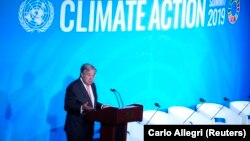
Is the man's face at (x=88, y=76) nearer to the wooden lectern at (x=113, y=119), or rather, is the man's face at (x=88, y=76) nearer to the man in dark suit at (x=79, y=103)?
the man in dark suit at (x=79, y=103)

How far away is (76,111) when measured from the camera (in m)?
5.45

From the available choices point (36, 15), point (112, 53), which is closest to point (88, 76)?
point (36, 15)

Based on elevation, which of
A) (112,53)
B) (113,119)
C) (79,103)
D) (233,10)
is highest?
(233,10)

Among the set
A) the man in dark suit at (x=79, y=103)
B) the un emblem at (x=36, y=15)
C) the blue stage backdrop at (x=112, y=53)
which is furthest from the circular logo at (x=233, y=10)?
the man in dark suit at (x=79, y=103)

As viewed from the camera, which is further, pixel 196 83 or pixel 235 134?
pixel 196 83

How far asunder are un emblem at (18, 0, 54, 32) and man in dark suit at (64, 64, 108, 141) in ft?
4.94

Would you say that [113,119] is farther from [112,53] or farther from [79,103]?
[112,53]

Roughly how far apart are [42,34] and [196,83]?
11.5 feet

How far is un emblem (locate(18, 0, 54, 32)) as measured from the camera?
21.7ft

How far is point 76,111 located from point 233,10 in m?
5.38

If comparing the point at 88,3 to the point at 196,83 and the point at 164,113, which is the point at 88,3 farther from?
the point at 196,83

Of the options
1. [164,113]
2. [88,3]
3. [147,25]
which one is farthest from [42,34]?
[164,113]

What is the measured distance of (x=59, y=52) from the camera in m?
6.96

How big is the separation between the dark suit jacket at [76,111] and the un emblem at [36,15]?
1.54m
